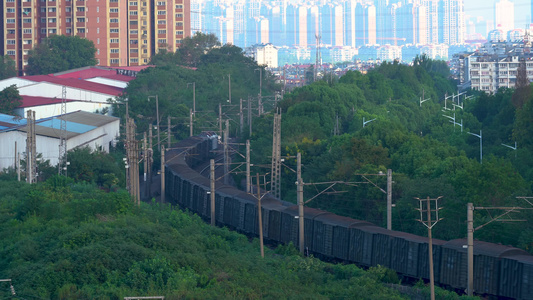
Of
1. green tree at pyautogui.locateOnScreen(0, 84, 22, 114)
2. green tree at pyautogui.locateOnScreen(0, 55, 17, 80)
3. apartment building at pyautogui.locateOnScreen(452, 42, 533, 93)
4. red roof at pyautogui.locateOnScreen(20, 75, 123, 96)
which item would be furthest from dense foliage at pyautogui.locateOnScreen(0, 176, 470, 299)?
apartment building at pyautogui.locateOnScreen(452, 42, 533, 93)

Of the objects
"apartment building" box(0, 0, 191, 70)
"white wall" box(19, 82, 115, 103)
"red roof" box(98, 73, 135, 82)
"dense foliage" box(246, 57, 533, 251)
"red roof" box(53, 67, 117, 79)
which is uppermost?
"apartment building" box(0, 0, 191, 70)

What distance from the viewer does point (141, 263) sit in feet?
65.1

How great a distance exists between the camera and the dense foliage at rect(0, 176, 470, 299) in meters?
18.5

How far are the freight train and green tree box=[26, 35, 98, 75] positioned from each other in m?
64.8

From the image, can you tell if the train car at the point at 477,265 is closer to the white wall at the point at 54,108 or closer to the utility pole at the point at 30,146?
the utility pole at the point at 30,146

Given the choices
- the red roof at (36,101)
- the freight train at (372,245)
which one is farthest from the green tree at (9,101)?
the freight train at (372,245)

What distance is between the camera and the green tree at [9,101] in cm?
6026

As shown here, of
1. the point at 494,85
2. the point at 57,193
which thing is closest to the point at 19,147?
the point at 57,193

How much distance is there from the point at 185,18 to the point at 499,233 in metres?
92.2

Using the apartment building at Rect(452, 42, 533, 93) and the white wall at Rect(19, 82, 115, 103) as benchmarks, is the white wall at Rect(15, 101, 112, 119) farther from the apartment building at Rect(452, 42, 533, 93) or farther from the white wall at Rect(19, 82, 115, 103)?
the apartment building at Rect(452, 42, 533, 93)

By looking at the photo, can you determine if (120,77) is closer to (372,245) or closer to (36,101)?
(36,101)

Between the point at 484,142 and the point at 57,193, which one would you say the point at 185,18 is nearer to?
the point at 484,142

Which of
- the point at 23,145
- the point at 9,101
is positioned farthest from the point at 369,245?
the point at 9,101

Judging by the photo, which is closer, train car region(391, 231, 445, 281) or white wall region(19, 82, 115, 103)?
train car region(391, 231, 445, 281)
